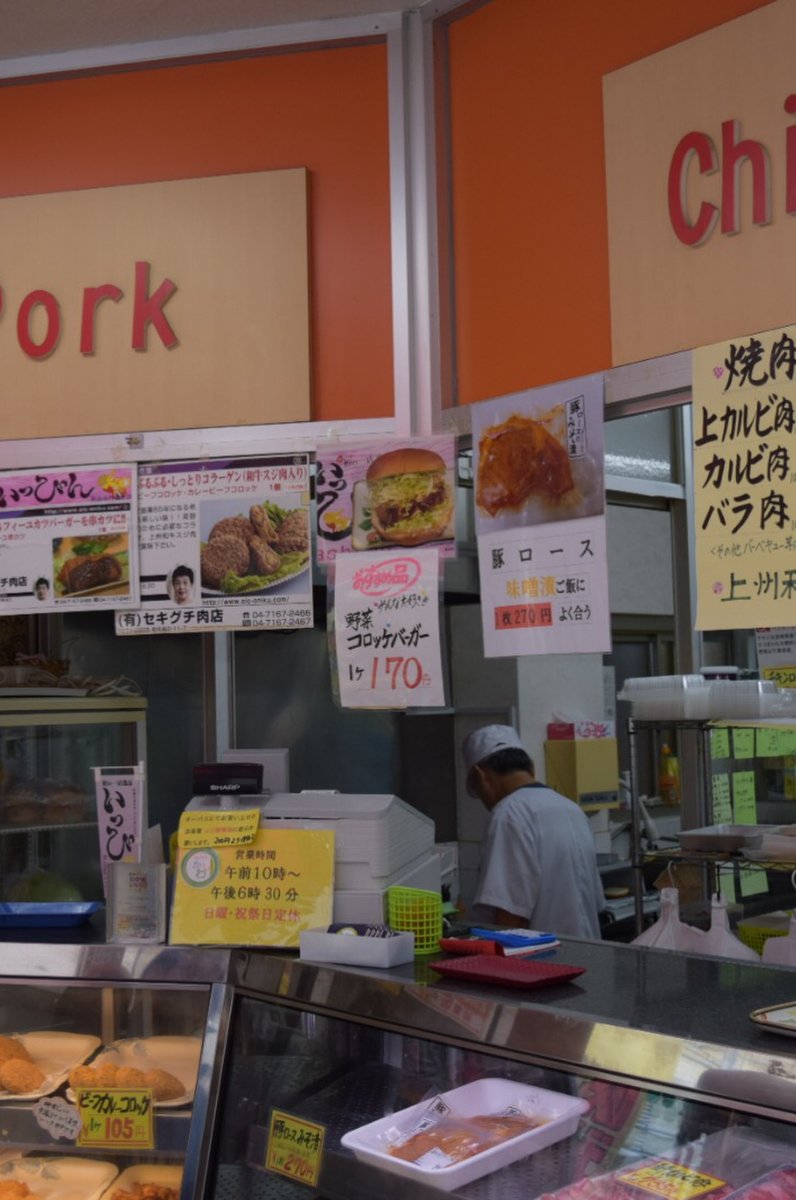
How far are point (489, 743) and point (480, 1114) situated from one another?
3.06 m

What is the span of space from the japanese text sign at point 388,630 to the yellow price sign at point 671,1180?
3.76ft

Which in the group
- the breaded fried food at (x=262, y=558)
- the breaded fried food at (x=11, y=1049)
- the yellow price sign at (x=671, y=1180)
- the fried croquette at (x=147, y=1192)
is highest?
the breaded fried food at (x=262, y=558)

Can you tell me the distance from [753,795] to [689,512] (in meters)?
1.42

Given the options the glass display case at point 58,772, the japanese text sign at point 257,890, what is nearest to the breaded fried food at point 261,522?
the japanese text sign at point 257,890

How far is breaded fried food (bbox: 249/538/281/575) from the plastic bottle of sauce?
3969 mm

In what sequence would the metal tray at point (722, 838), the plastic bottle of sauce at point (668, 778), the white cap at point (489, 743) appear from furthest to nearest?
the plastic bottle of sauce at point (668, 778) < the white cap at point (489, 743) < the metal tray at point (722, 838)

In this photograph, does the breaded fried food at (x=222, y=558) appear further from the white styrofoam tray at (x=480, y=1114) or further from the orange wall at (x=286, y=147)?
the white styrofoam tray at (x=480, y=1114)

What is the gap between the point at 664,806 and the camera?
6.42 meters

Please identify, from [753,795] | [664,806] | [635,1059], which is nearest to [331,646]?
[635,1059]

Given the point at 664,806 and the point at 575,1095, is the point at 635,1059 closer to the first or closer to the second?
the point at 575,1095

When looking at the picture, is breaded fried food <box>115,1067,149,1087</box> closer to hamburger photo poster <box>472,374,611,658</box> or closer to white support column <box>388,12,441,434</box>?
hamburger photo poster <box>472,374,611,658</box>

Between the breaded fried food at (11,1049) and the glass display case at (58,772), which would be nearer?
the breaded fried food at (11,1049)

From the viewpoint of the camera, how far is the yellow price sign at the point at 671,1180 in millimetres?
1786

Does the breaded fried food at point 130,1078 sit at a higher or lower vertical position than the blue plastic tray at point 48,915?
lower
